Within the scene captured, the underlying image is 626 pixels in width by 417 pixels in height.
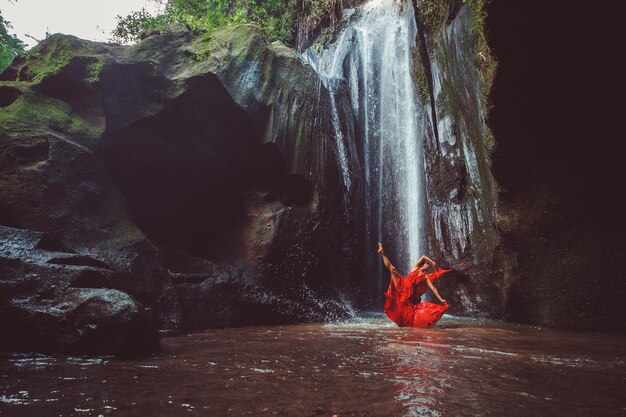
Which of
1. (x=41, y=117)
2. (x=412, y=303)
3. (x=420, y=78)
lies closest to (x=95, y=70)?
(x=41, y=117)

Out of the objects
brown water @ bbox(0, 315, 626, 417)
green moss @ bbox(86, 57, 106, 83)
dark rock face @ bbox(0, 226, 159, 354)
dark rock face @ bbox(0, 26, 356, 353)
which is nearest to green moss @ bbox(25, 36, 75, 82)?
dark rock face @ bbox(0, 26, 356, 353)

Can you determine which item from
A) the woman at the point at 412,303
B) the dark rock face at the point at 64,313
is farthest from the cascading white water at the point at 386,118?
the dark rock face at the point at 64,313

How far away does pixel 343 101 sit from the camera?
34.2 feet

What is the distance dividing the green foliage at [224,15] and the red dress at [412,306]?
10202 mm

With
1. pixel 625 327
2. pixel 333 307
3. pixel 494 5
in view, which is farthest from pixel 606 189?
pixel 333 307

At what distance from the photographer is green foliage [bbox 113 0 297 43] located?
13.5 meters

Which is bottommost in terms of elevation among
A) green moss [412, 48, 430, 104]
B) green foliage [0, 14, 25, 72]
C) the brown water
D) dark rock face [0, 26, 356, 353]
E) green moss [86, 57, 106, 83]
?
the brown water

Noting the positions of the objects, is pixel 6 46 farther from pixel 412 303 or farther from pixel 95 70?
pixel 412 303

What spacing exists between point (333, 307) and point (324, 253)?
47.4 inches

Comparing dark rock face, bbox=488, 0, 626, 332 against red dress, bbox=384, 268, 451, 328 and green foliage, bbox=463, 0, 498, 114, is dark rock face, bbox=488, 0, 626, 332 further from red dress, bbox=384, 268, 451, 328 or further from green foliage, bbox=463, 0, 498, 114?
red dress, bbox=384, 268, 451, 328

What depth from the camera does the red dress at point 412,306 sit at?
599 cm

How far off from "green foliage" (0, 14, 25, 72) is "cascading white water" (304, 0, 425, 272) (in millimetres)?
12087

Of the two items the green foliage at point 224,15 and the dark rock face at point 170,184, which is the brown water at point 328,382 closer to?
the dark rock face at point 170,184

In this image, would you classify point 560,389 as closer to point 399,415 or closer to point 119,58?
point 399,415
